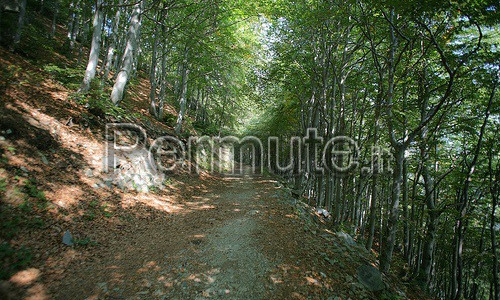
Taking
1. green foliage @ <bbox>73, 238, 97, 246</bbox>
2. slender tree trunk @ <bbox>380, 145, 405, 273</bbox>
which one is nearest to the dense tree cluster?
slender tree trunk @ <bbox>380, 145, 405, 273</bbox>

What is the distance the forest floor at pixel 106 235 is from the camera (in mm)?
3539

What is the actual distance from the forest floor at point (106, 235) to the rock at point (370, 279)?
0.14 meters

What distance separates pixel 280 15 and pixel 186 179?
9.53 m

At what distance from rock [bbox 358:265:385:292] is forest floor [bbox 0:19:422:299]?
0.46ft

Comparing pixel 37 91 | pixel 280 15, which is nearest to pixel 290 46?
pixel 280 15

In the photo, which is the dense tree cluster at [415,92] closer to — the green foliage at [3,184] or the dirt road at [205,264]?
the dirt road at [205,264]

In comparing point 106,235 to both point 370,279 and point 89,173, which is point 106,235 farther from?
point 370,279

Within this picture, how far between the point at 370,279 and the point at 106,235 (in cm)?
607

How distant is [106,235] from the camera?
16.2 ft

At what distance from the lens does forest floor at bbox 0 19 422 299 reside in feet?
11.6

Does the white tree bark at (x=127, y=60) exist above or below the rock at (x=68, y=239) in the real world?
above

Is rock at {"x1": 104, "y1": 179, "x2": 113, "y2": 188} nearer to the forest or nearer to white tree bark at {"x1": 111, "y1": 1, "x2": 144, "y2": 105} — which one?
the forest

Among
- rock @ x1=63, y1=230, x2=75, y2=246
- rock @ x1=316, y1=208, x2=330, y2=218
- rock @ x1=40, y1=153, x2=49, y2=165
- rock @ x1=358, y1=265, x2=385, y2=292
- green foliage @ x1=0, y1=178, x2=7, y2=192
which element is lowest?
rock @ x1=316, y1=208, x2=330, y2=218

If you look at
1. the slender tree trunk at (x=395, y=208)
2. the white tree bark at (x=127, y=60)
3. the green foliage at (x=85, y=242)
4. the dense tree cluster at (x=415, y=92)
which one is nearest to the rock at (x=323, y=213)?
the dense tree cluster at (x=415, y=92)
